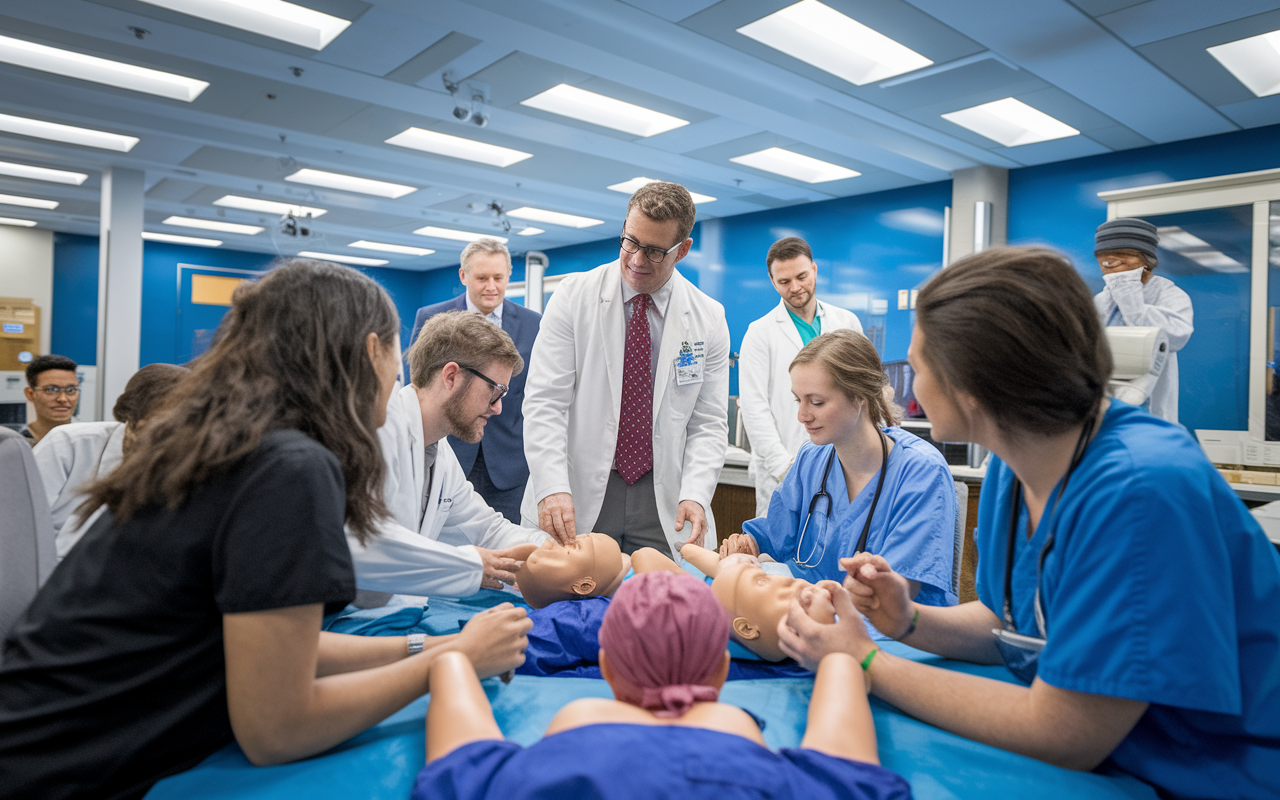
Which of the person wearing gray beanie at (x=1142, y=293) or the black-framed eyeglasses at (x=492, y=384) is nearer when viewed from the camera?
the black-framed eyeglasses at (x=492, y=384)

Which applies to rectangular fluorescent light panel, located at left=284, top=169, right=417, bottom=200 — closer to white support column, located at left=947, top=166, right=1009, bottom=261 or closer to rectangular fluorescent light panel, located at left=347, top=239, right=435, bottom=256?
rectangular fluorescent light panel, located at left=347, top=239, right=435, bottom=256

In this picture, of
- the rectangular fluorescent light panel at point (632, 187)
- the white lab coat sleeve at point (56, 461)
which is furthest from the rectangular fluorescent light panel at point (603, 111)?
the white lab coat sleeve at point (56, 461)

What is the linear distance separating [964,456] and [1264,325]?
1905 mm

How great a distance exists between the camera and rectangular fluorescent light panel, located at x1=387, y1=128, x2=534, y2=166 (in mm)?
6082

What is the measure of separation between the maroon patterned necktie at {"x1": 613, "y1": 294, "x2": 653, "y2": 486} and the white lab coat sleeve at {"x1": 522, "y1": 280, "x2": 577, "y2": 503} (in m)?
0.19

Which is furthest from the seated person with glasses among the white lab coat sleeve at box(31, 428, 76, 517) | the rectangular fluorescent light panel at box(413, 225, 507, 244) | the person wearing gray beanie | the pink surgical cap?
the rectangular fluorescent light panel at box(413, 225, 507, 244)

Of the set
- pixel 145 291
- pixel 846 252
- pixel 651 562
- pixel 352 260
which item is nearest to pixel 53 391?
pixel 651 562

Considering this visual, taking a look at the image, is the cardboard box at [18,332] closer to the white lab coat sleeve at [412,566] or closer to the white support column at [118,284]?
the white support column at [118,284]

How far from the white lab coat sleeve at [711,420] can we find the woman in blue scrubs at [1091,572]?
1.32 metres

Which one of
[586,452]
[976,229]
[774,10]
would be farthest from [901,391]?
[586,452]

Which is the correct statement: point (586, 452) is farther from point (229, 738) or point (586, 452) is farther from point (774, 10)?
point (774, 10)

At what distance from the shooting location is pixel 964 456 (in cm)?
495

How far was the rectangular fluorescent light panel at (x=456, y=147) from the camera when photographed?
20.0ft

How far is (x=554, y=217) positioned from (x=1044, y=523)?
8.14 metres
